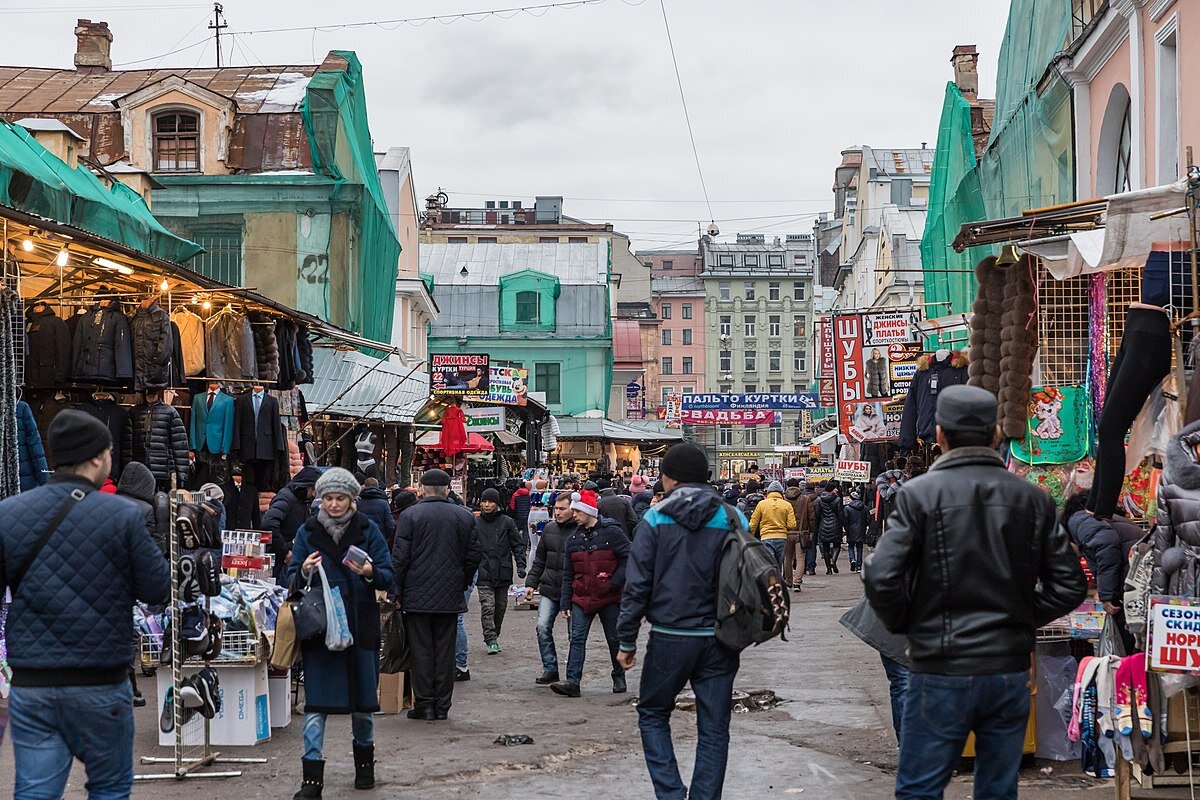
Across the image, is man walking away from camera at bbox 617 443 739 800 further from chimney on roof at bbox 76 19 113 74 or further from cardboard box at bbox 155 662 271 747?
chimney on roof at bbox 76 19 113 74

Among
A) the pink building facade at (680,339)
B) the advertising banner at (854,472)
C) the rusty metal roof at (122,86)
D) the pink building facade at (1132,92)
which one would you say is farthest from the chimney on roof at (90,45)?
the pink building facade at (680,339)

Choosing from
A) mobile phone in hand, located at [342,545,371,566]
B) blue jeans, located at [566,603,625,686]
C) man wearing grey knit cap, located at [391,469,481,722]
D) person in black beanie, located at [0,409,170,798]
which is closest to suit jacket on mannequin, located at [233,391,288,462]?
man wearing grey knit cap, located at [391,469,481,722]

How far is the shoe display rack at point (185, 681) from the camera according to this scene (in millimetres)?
8664

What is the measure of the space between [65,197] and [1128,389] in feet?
41.5

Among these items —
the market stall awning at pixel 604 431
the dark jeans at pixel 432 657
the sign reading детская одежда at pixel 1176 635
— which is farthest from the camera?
the market stall awning at pixel 604 431

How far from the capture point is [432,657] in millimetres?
11367

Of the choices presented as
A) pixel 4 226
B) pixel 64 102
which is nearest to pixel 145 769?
pixel 4 226

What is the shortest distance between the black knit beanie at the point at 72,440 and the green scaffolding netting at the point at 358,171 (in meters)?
23.5

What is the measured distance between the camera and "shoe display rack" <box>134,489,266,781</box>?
8664 millimetres

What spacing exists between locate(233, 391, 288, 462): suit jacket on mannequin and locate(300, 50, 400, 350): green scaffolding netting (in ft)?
50.1

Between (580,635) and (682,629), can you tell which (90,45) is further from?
(682,629)

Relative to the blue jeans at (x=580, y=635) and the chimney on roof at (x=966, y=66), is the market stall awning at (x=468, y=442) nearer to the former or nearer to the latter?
the blue jeans at (x=580, y=635)

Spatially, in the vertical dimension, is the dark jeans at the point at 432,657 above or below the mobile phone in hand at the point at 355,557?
below

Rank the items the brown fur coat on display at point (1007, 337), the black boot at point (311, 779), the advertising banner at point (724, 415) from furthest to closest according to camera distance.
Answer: the advertising banner at point (724, 415) → the brown fur coat on display at point (1007, 337) → the black boot at point (311, 779)
